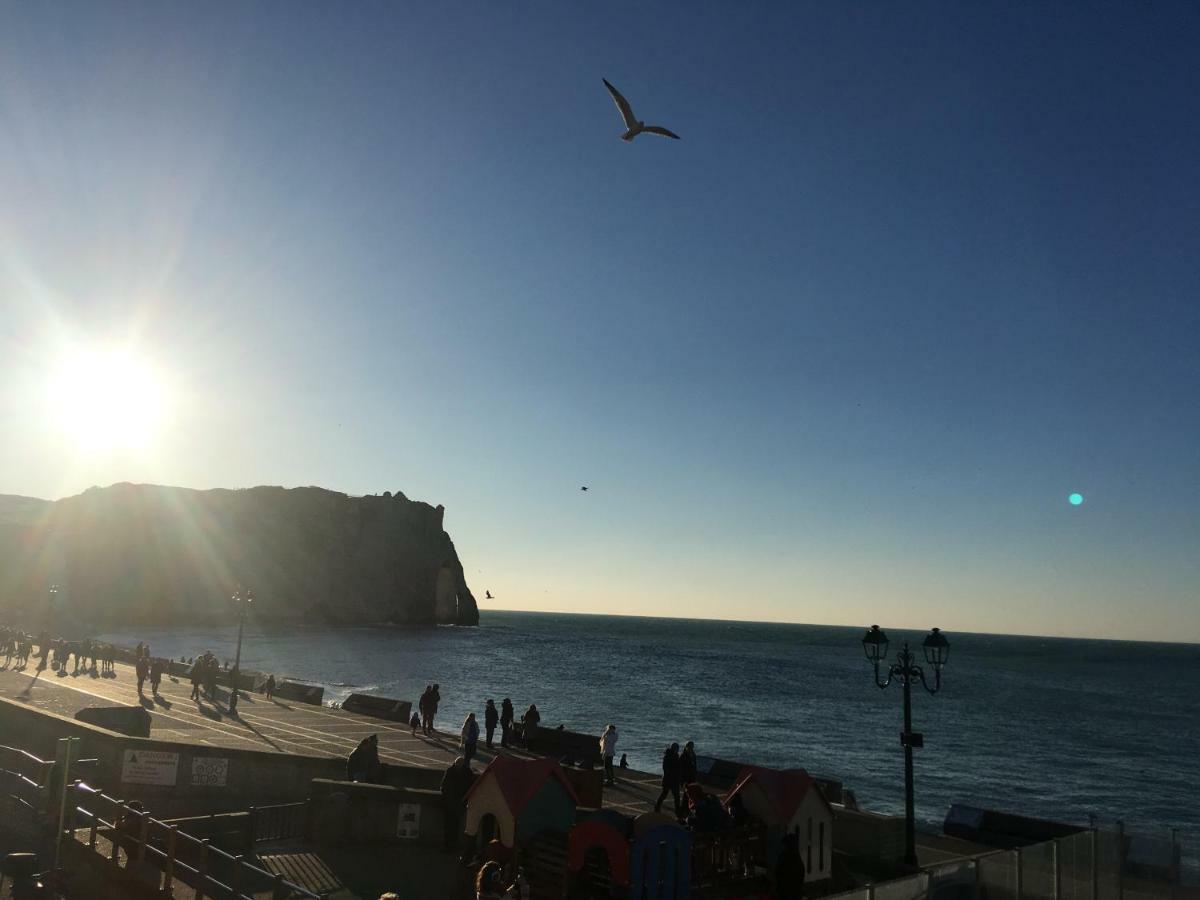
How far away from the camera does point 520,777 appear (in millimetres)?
12445

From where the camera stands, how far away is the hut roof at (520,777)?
1222cm

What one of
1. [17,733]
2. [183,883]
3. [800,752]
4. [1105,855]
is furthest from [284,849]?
[800,752]

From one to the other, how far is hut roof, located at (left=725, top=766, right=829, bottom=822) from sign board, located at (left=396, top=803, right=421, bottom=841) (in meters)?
5.70

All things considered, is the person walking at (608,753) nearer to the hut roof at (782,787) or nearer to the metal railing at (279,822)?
the metal railing at (279,822)

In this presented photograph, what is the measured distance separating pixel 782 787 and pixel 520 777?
3.97m

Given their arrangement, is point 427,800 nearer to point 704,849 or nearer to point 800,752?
point 704,849

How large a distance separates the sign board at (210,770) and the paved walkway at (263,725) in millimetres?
2166

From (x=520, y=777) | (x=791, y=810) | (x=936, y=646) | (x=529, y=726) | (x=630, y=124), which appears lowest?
(x=529, y=726)

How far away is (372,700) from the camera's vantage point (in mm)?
33312

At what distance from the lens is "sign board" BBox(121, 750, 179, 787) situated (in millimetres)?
15797

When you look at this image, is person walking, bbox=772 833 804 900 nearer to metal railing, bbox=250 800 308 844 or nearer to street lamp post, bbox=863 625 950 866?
street lamp post, bbox=863 625 950 866

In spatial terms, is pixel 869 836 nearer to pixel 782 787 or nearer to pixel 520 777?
pixel 782 787

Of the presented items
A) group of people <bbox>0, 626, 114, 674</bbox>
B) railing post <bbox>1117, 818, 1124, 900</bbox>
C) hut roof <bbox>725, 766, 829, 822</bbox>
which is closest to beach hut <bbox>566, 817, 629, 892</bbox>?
hut roof <bbox>725, 766, 829, 822</bbox>

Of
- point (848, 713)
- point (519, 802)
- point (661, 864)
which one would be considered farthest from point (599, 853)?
point (848, 713)
